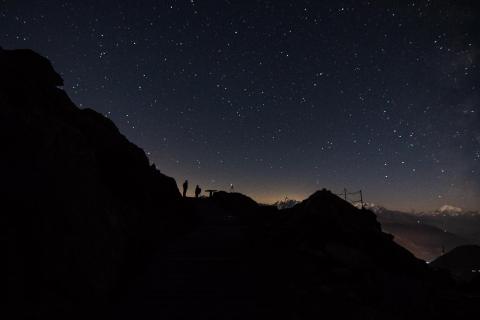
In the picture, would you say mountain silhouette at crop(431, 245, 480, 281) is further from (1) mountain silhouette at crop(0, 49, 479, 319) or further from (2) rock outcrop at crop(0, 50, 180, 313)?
(2) rock outcrop at crop(0, 50, 180, 313)

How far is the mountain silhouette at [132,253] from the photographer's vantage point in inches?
202

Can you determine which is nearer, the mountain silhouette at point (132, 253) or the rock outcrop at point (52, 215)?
the rock outcrop at point (52, 215)

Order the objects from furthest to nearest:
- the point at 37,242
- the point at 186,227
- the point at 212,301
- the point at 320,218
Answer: the point at 186,227
the point at 320,218
the point at 212,301
the point at 37,242

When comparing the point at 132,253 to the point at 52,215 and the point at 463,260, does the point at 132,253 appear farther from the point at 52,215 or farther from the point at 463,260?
the point at 463,260

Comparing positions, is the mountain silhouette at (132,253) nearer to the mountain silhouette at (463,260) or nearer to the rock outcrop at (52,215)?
the rock outcrop at (52,215)

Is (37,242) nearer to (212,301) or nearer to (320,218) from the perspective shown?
(212,301)

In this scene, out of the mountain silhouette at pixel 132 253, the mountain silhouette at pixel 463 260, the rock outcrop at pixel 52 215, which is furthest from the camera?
the mountain silhouette at pixel 463 260

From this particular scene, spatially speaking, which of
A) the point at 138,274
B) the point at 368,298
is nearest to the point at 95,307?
the point at 138,274

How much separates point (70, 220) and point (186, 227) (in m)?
8.36

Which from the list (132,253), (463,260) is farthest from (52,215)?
(463,260)

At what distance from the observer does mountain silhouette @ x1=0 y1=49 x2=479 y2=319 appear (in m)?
5.13

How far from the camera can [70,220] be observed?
5703 mm

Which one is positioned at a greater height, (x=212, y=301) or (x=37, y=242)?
(x=37, y=242)

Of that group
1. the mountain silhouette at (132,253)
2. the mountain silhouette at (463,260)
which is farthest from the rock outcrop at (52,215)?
the mountain silhouette at (463,260)
